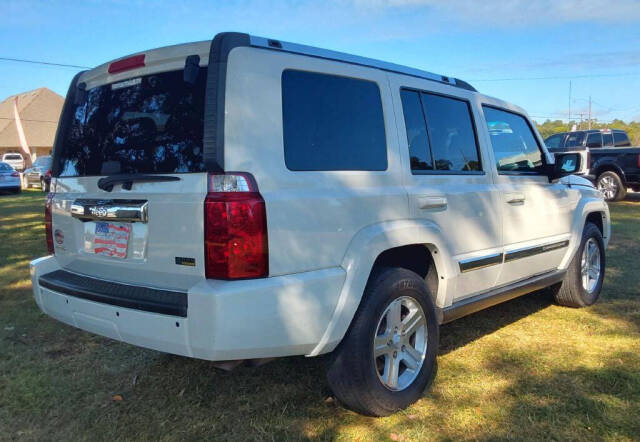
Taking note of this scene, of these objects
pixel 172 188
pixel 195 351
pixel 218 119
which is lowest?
pixel 195 351

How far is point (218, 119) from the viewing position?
93.5 inches

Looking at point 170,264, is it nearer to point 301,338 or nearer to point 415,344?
point 301,338

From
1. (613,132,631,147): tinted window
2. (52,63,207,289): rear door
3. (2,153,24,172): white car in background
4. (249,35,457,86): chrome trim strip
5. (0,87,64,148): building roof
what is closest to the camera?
(52,63,207,289): rear door

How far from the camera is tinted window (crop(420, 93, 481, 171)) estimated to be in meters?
3.47

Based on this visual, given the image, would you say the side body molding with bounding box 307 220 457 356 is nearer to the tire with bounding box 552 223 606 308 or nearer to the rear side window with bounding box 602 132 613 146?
the tire with bounding box 552 223 606 308

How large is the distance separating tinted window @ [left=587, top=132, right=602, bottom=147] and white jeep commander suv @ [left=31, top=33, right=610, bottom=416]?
566 inches

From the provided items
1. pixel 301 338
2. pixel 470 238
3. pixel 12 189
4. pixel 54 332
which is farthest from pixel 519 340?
pixel 12 189

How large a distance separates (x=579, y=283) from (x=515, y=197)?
55.8 inches

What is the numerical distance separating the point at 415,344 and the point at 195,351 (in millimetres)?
1404

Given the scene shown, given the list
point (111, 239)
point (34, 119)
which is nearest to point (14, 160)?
point (34, 119)

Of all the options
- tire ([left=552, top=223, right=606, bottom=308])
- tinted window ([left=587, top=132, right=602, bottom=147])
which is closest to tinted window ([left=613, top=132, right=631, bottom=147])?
tinted window ([left=587, top=132, right=602, bottom=147])

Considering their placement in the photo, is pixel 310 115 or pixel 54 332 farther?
pixel 54 332

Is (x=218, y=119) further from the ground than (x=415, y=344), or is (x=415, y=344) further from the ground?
(x=218, y=119)

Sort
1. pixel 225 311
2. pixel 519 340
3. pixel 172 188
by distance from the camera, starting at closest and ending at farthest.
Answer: pixel 225 311, pixel 172 188, pixel 519 340
